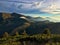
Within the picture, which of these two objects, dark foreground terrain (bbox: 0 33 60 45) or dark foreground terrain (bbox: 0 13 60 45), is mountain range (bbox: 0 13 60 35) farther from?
dark foreground terrain (bbox: 0 33 60 45)

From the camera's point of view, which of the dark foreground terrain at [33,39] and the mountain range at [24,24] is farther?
the mountain range at [24,24]

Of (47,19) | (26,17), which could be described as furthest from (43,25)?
(26,17)

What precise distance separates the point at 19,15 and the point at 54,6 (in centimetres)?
151

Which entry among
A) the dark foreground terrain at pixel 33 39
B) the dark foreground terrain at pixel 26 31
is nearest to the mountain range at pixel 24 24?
the dark foreground terrain at pixel 26 31

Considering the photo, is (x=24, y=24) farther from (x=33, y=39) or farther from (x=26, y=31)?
(x=33, y=39)

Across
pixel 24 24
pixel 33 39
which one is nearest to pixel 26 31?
pixel 24 24

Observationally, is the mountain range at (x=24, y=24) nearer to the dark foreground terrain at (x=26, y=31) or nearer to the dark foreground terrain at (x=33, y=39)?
the dark foreground terrain at (x=26, y=31)

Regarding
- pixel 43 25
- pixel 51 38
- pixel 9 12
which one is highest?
pixel 9 12

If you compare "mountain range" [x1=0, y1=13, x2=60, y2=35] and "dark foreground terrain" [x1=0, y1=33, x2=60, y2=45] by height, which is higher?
"mountain range" [x1=0, y1=13, x2=60, y2=35]

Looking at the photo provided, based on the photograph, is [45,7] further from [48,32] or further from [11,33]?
[11,33]

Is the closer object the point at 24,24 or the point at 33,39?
the point at 33,39

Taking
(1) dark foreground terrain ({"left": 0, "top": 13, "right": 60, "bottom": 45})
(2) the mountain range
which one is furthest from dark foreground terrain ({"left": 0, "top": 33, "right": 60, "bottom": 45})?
(2) the mountain range

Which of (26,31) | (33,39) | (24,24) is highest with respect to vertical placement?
(24,24)

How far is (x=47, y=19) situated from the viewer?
7.55 metres
